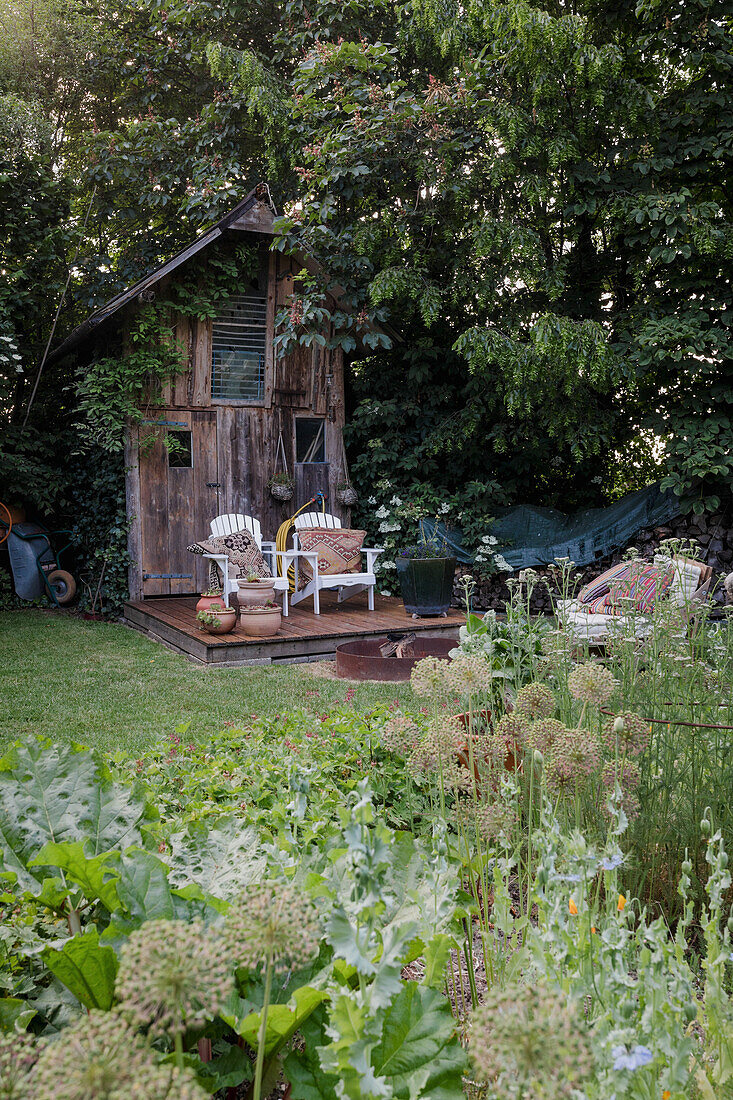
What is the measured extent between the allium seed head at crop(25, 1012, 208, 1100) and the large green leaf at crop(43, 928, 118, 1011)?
52 centimetres

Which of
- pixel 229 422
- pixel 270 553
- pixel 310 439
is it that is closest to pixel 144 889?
pixel 270 553

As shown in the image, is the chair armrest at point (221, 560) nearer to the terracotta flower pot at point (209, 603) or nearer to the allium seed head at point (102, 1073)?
the terracotta flower pot at point (209, 603)

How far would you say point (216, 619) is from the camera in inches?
280

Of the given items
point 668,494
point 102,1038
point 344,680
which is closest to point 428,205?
point 668,494

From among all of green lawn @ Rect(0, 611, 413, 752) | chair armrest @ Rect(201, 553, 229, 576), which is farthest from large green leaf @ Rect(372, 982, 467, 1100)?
chair armrest @ Rect(201, 553, 229, 576)

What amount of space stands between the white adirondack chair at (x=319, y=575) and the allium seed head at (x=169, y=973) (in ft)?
24.3

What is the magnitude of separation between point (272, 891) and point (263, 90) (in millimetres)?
10477

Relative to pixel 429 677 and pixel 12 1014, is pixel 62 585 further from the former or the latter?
pixel 12 1014

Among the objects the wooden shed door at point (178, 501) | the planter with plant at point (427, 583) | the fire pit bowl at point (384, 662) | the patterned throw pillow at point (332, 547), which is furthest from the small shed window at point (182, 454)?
the fire pit bowl at point (384, 662)

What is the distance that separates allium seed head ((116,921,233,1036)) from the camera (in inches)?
25.7

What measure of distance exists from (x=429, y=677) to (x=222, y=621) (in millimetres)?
5755

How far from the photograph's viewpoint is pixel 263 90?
948cm

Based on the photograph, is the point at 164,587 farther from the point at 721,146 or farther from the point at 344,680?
the point at 721,146

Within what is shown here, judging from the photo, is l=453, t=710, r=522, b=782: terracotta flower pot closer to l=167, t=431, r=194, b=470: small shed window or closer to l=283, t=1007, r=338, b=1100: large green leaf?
l=283, t=1007, r=338, b=1100: large green leaf
